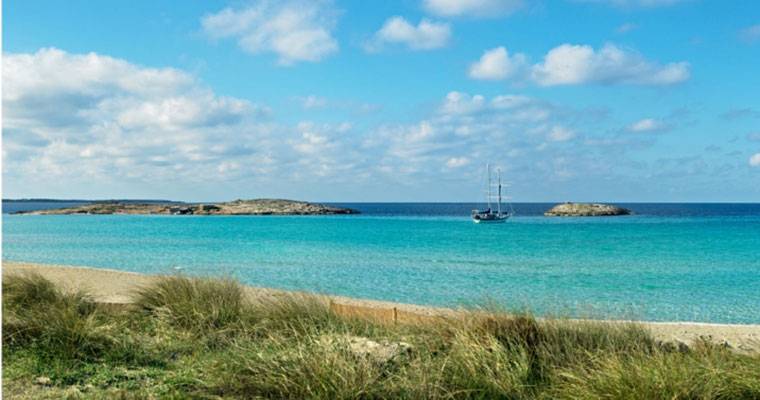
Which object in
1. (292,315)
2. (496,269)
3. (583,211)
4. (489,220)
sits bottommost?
(496,269)

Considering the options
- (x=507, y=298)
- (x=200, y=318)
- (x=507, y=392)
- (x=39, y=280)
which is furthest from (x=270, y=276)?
(x=507, y=392)

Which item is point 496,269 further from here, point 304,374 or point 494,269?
point 304,374

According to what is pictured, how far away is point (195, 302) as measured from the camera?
827 centimetres

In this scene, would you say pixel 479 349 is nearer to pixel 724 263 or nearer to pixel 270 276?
pixel 270 276

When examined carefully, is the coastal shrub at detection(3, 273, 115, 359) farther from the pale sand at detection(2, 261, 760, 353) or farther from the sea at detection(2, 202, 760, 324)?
the sea at detection(2, 202, 760, 324)

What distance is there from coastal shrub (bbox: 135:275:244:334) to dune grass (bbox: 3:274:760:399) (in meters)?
0.03

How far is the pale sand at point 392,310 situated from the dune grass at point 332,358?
59cm

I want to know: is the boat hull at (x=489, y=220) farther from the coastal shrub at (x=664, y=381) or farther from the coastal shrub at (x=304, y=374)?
the coastal shrub at (x=304, y=374)

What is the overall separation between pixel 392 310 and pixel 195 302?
2495mm

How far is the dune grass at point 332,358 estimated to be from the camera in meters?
4.98

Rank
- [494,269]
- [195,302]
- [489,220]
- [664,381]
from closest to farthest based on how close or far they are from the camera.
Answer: [664,381]
[195,302]
[494,269]
[489,220]

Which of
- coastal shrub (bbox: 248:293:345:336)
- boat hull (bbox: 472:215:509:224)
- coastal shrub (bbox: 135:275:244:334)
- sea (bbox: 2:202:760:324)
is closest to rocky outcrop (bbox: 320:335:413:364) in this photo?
coastal shrub (bbox: 248:293:345:336)

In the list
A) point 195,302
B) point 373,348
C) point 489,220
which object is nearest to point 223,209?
point 489,220

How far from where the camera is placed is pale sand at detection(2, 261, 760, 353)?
7.78 m
